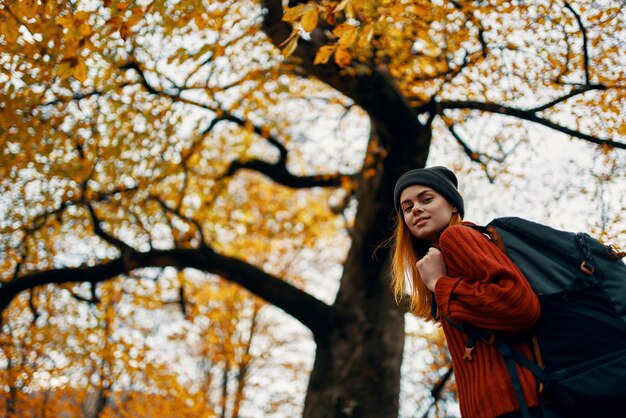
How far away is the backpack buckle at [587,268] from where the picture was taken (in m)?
1.76

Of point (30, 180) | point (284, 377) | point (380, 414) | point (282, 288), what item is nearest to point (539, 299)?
point (380, 414)

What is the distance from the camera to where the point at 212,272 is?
6066 millimetres

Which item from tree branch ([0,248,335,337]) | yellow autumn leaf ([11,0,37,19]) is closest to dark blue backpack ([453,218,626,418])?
yellow autumn leaf ([11,0,37,19])

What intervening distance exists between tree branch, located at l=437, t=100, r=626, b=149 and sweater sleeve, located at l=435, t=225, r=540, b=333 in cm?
336

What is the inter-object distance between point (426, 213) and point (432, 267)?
1.00 feet

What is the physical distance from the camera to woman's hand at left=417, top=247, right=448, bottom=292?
6.84 feet

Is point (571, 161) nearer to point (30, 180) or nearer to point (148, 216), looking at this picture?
point (148, 216)

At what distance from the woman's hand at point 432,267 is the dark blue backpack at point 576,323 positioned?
0.84 feet

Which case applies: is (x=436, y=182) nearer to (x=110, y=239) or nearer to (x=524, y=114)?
(x=524, y=114)

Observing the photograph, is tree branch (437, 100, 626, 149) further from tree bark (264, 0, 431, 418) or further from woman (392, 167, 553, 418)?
woman (392, 167, 553, 418)

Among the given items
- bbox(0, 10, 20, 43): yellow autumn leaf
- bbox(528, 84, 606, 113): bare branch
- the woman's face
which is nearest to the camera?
the woman's face

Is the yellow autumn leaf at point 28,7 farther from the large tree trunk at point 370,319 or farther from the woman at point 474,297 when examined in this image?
the large tree trunk at point 370,319

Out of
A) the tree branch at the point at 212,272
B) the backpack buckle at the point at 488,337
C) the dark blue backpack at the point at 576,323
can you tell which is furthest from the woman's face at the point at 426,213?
the tree branch at the point at 212,272

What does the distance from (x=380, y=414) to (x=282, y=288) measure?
1.61 meters
